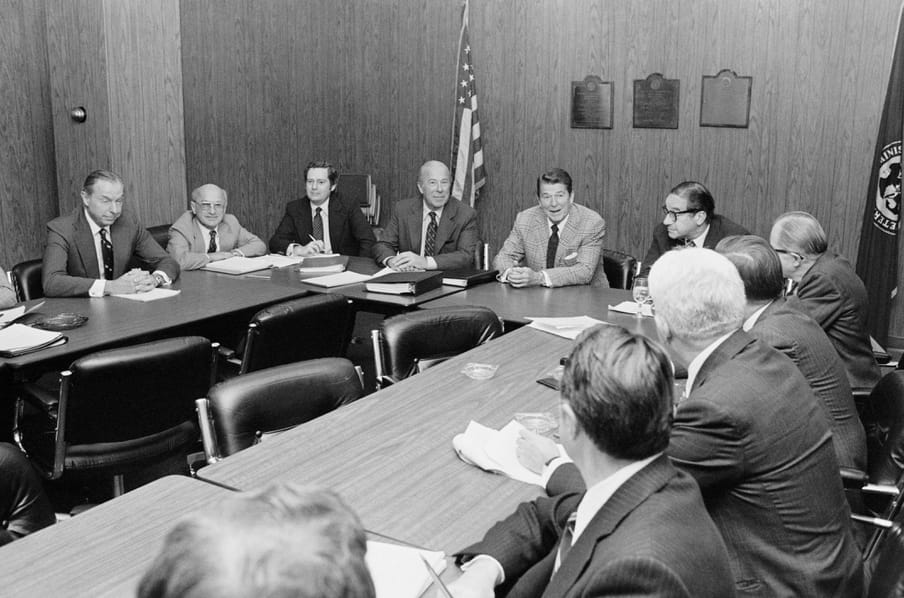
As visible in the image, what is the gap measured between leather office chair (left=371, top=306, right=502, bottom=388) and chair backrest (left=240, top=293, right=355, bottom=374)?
1.74ft

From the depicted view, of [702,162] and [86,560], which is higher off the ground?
[702,162]

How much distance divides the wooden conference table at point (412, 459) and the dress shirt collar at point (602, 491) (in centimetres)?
40

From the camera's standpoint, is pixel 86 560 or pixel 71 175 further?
pixel 71 175

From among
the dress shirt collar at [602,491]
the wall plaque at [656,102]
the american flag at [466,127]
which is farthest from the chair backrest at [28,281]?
the wall plaque at [656,102]

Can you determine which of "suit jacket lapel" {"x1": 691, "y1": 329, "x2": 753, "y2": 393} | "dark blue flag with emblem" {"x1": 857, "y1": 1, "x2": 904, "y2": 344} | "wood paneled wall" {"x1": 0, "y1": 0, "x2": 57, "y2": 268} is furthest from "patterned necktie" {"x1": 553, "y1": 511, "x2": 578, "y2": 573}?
"wood paneled wall" {"x1": 0, "y1": 0, "x2": 57, "y2": 268}

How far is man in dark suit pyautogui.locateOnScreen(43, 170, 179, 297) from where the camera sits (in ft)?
15.8

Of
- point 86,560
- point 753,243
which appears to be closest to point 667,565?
point 86,560

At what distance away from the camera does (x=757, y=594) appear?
2.18 meters

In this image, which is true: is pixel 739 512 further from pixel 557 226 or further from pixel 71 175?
pixel 71 175

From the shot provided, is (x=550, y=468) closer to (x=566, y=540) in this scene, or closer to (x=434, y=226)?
(x=566, y=540)

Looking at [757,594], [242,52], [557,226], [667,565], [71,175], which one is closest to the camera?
[667,565]

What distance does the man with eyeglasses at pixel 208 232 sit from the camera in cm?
596

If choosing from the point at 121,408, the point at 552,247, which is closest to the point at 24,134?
the point at 552,247

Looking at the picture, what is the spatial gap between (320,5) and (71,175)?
3.02 metres
